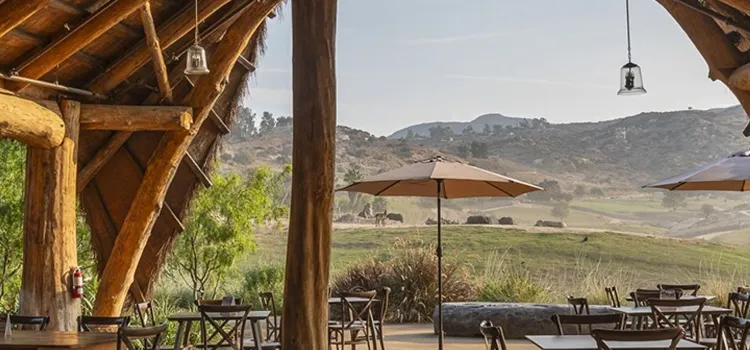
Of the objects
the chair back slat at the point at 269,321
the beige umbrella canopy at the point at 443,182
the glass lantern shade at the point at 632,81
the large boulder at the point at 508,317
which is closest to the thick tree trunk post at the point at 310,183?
the beige umbrella canopy at the point at 443,182

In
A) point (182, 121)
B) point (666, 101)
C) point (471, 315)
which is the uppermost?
point (666, 101)

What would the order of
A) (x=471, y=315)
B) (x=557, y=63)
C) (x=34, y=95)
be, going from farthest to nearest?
(x=557, y=63), (x=471, y=315), (x=34, y=95)

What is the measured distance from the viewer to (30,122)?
7.70 metres

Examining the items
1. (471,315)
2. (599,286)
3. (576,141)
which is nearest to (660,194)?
(576,141)

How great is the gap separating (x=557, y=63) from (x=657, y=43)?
34.0ft

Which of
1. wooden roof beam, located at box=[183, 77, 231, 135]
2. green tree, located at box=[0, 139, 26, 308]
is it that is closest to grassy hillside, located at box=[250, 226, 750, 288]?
green tree, located at box=[0, 139, 26, 308]

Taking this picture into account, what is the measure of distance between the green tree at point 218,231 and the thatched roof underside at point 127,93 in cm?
247

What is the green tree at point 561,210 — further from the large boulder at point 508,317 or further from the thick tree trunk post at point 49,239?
the thick tree trunk post at point 49,239

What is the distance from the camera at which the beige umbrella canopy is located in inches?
305

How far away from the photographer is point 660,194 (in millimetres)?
49250

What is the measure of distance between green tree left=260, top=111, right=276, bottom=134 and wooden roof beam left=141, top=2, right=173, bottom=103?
4164 cm

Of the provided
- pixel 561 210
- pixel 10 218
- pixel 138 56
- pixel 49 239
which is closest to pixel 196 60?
pixel 138 56

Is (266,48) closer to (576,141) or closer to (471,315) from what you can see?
(471,315)

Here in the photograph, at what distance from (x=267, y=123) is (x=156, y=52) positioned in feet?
146
